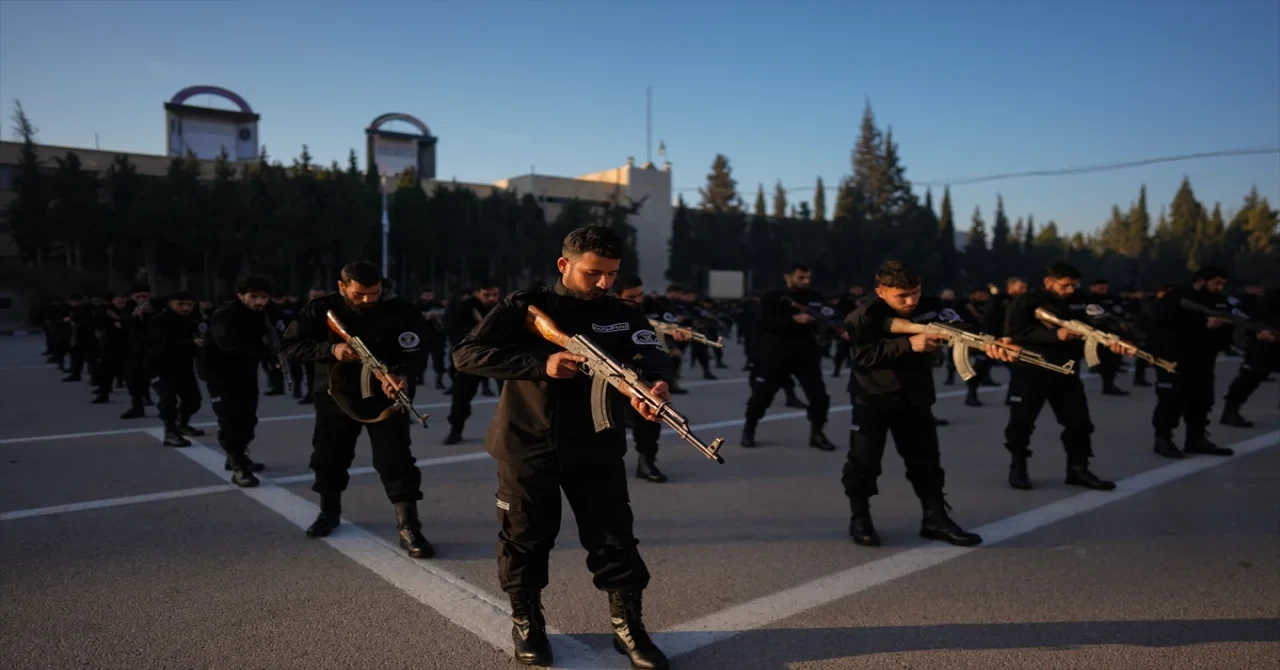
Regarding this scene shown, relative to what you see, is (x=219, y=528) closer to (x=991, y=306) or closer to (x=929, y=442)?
(x=929, y=442)

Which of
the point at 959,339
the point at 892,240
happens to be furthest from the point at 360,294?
the point at 892,240

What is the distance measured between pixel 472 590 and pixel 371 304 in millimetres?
2082

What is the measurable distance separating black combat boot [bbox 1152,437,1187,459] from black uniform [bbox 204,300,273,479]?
884 centimetres

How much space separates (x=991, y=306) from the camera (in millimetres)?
10062

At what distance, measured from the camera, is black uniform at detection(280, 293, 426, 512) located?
17.1 ft

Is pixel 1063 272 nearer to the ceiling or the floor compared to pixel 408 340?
nearer to the ceiling

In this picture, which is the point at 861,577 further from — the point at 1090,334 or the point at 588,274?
the point at 1090,334

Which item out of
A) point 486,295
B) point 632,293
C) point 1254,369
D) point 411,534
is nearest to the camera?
point 411,534

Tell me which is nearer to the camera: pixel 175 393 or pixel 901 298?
pixel 901 298

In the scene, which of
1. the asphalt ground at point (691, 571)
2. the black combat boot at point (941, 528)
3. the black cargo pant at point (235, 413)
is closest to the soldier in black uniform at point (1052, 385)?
the asphalt ground at point (691, 571)

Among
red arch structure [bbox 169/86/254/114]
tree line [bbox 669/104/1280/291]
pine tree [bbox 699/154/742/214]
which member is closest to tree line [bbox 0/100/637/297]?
red arch structure [bbox 169/86/254/114]

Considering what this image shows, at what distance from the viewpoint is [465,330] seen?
9.85 m

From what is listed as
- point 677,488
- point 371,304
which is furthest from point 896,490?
point 371,304

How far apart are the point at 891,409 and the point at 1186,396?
486 centimetres
